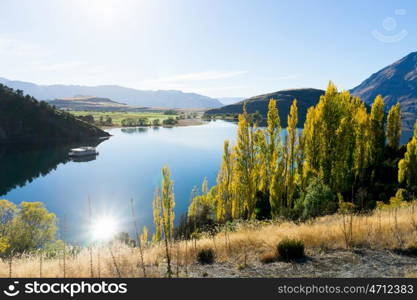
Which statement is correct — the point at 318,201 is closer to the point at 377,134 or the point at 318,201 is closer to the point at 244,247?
the point at 244,247

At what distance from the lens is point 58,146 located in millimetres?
147125

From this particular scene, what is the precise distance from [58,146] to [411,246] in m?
159

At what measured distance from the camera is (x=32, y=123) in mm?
155750

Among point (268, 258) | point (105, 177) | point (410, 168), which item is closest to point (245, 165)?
point (410, 168)

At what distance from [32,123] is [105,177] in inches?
3462

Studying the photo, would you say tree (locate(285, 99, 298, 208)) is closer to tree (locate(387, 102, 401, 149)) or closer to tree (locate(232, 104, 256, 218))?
tree (locate(232, 104, 256, 218))

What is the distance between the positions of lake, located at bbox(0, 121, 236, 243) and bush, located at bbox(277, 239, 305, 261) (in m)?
40.9

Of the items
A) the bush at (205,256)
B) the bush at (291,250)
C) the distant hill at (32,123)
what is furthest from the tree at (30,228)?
the distant hill at (32,123)

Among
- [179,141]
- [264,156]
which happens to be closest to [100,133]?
[179,141]

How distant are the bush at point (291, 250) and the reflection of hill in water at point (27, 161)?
89903mm

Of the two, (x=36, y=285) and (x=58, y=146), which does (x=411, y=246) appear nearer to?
(x=36, y=285)

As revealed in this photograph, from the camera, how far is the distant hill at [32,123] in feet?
491

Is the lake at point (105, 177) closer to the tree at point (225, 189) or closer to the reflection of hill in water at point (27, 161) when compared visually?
the reflection of hill in water at point (27, 161)

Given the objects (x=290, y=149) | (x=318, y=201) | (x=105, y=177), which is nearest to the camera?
(x=318, y=201)
